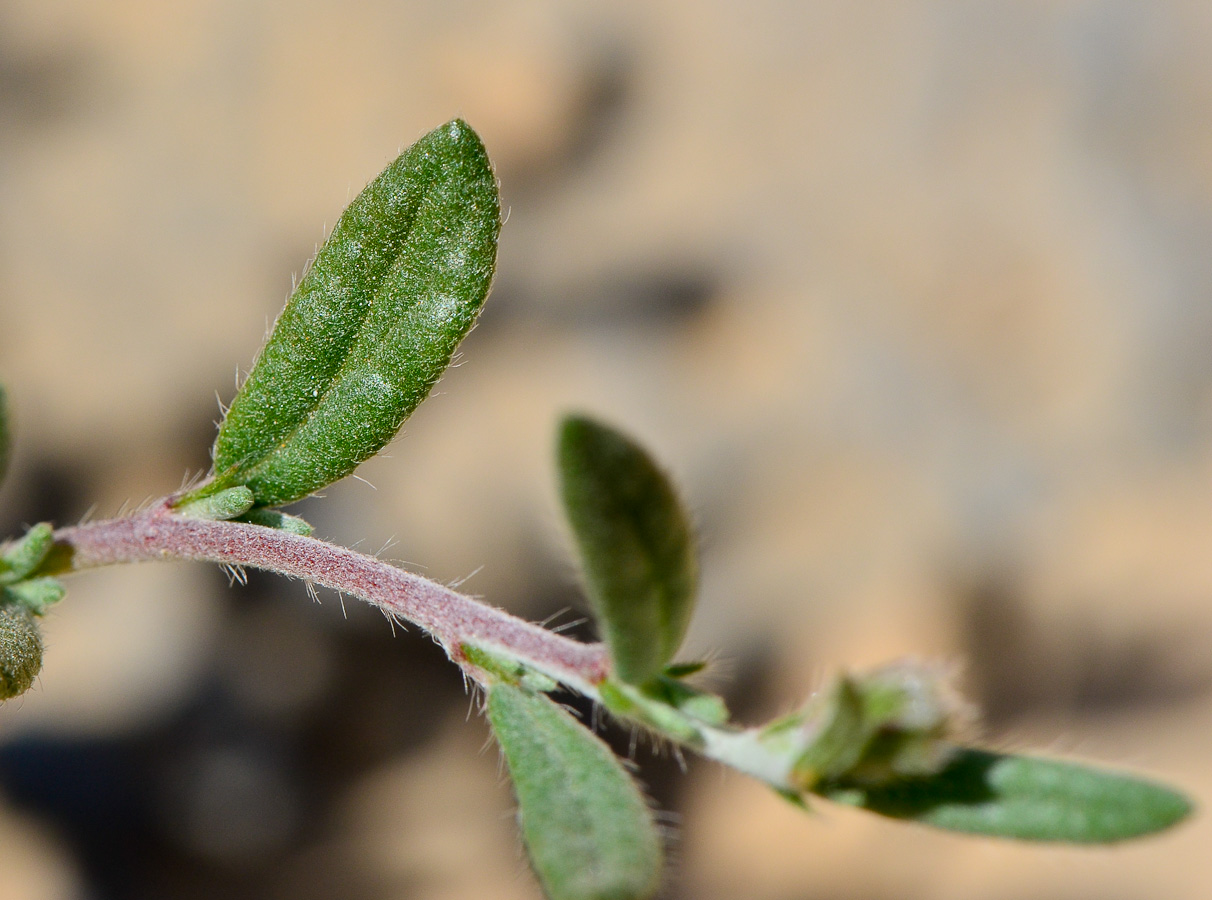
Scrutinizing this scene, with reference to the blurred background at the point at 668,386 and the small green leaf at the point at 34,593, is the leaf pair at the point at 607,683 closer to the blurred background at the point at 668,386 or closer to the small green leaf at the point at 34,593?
the small green leaf at the point at 34,593

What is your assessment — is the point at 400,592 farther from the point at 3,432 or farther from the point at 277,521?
the point at 3,432

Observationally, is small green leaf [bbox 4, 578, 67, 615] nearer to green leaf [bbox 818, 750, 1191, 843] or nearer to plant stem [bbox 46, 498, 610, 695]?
plant stem [bbox 46, 498, 610, 695]

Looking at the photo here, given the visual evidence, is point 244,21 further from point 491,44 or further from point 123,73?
point 491,44

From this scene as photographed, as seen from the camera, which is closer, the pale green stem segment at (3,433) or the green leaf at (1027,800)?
the green leaf at (1027,800)

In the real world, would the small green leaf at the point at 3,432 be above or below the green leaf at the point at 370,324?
below

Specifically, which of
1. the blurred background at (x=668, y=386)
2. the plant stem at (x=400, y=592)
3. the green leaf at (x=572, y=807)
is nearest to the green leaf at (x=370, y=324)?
the plant stem at (x=400, y=592)

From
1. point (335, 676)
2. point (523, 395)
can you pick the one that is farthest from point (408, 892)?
point (523, 395)
